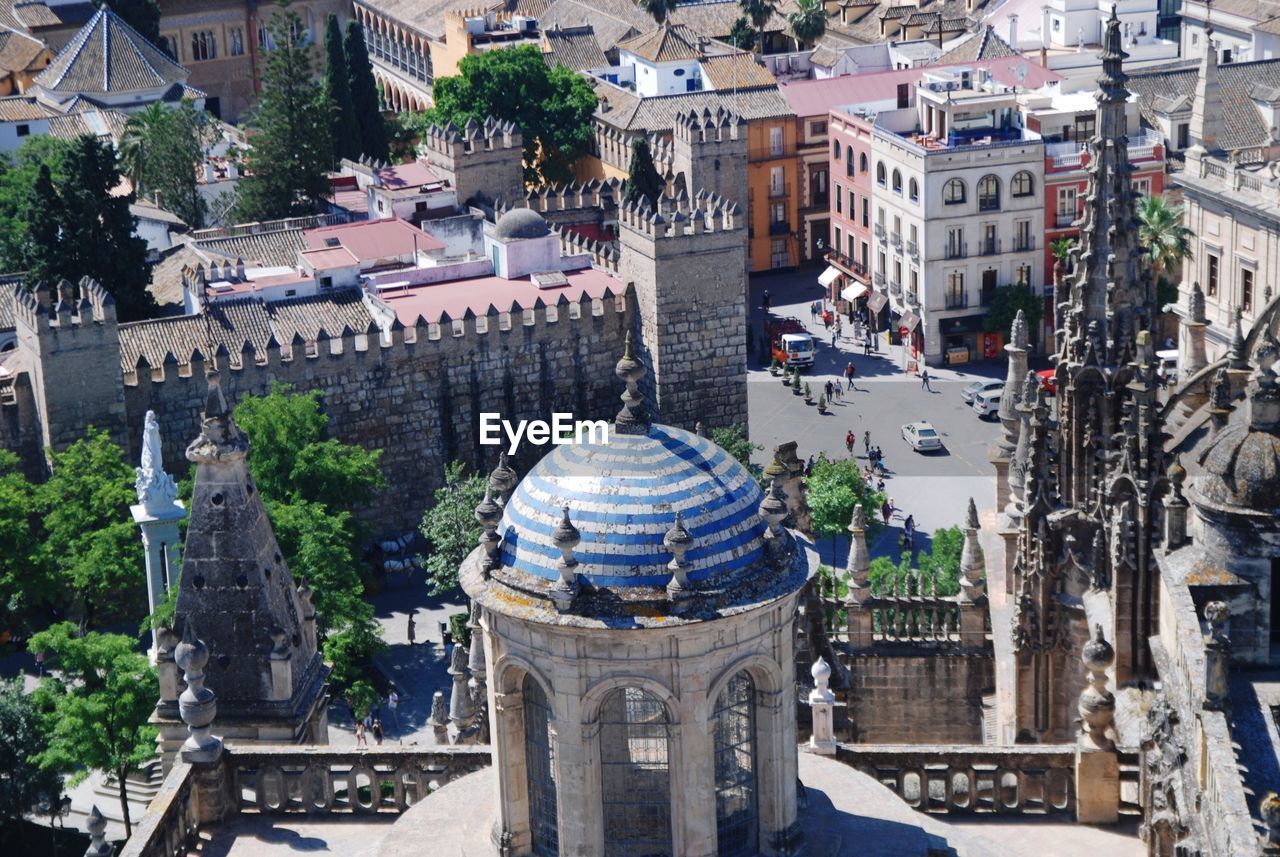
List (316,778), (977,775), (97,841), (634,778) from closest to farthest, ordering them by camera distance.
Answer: (634,778) < (97,841) < (977,775) < (316,778)

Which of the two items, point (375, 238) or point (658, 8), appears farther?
point (658, 8)

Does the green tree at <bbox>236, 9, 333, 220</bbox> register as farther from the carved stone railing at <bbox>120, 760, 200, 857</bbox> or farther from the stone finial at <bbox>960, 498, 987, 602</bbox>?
the carved stone railing at <bbox>120, 760, 200, 857</bbox>

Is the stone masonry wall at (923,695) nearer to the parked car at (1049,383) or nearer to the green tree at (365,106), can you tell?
the parked car at (1049,383)

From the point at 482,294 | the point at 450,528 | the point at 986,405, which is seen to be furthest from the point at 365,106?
the point at 450,528

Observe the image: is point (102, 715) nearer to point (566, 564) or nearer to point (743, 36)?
point (566, 564)

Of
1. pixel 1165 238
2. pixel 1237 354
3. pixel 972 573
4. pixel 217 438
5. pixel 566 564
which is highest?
pixel 566 564

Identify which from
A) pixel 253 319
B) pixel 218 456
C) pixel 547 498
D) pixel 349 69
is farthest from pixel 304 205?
pixel 547 498
